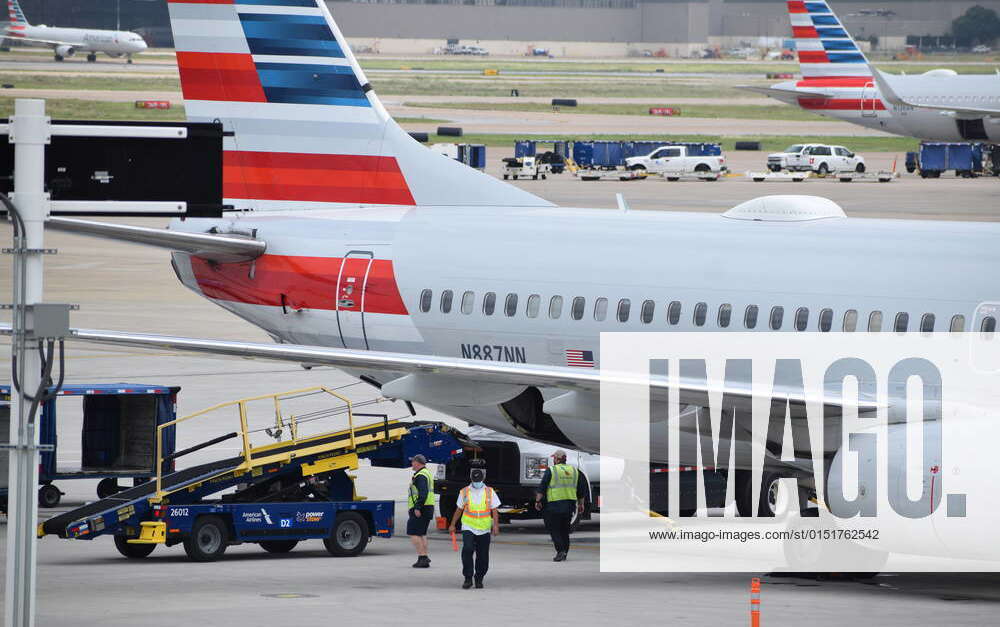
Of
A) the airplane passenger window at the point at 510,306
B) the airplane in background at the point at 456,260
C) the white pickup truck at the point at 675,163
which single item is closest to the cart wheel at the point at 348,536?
the airplane in background at the point at 456,260

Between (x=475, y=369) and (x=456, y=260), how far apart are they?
16.7ft

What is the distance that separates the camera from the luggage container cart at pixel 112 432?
27.2 metres

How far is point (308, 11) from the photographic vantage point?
2980 centimetres

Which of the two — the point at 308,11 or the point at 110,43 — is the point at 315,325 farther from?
the point at 110,43

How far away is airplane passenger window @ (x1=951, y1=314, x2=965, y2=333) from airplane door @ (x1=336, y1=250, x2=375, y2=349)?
32.0 feet

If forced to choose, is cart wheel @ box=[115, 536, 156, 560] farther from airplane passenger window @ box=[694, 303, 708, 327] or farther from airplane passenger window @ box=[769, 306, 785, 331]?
airplane passenger window @ box=[769, 306, 785, 331]

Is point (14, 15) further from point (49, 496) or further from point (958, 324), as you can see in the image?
point (958, 324)

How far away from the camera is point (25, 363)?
50.9 feet

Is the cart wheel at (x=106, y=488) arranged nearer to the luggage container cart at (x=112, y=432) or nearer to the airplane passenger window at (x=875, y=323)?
the luggage container cart at (x=112, y=432)

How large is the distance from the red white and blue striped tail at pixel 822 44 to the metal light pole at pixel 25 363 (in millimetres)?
80054

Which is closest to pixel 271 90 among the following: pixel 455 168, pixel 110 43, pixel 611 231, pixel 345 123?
pixel 345 123

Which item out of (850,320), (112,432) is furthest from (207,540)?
(850,320)

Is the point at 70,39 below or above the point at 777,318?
above

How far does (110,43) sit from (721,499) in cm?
15787
